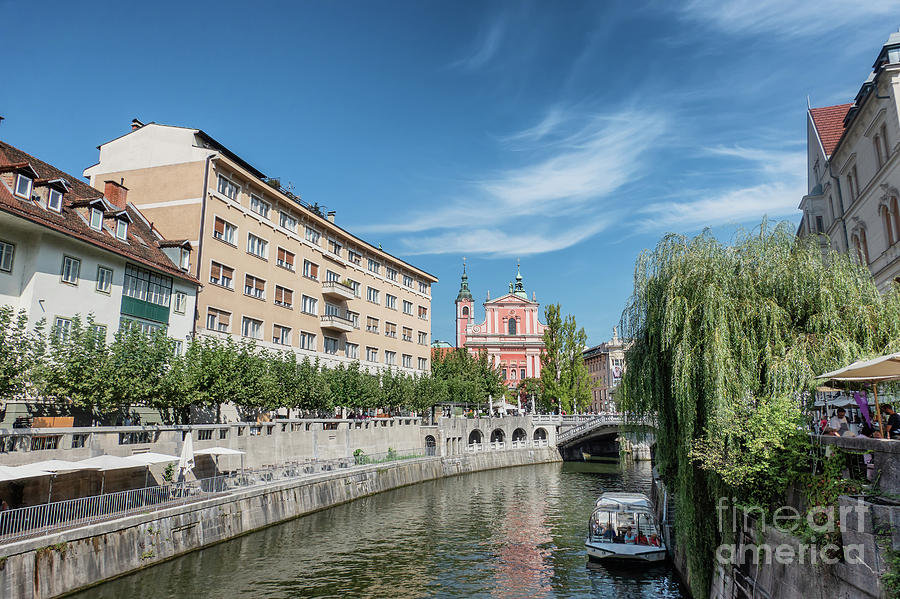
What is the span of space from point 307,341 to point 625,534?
3234 centimetres

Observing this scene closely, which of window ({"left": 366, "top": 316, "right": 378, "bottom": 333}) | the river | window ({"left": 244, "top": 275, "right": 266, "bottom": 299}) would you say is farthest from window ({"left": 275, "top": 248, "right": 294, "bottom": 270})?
the river

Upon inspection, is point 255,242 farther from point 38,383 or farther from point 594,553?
point 594,553

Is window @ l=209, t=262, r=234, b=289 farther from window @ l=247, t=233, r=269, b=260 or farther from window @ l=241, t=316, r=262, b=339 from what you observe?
window @ l=241, t=316, r=262, b=339

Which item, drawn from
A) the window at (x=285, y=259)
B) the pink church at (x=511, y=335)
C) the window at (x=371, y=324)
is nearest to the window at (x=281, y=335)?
the window at (x=285, y=259)

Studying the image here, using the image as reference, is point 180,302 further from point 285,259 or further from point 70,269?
point 285,259

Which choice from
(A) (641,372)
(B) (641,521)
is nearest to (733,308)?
(A) (641,372)

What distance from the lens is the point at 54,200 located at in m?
28.2

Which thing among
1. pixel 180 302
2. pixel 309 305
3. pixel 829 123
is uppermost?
pixel 829 123

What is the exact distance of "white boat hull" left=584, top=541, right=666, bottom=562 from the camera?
71.1ft

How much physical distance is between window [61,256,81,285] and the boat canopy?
90.0 ft

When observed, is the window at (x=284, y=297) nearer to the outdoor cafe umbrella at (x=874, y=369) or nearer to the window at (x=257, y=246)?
the window at (x=257, y=246)

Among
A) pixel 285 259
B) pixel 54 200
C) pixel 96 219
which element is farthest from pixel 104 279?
pixel 285 259

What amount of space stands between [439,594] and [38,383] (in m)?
17.5

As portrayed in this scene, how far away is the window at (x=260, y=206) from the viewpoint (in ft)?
141
